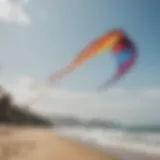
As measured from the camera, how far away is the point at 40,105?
1.31 m

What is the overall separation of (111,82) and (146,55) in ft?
0.60

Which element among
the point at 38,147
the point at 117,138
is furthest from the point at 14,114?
the point at 117,138

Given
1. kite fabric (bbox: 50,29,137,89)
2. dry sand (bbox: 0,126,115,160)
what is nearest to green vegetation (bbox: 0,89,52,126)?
dry sand (bbox: 0,126,115,160)

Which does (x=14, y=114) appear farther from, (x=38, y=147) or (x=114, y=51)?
(x=114, y=51)

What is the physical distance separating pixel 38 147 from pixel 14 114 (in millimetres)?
156

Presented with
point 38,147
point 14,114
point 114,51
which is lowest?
point 38,147

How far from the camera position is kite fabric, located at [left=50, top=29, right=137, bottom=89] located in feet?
4.39

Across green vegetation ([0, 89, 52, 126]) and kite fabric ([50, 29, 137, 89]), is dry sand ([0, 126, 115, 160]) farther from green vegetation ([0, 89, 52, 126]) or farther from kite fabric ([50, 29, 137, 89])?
kite fabric ([50, 29, 137, 89])

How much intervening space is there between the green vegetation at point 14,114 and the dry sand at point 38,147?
27 millimetres

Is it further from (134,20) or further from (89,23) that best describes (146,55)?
(89,23)

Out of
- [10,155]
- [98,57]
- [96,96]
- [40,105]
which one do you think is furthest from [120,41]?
[10,155]

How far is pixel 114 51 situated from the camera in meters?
1.36

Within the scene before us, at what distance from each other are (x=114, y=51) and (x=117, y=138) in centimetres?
35

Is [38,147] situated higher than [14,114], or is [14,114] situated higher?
[14,114]
